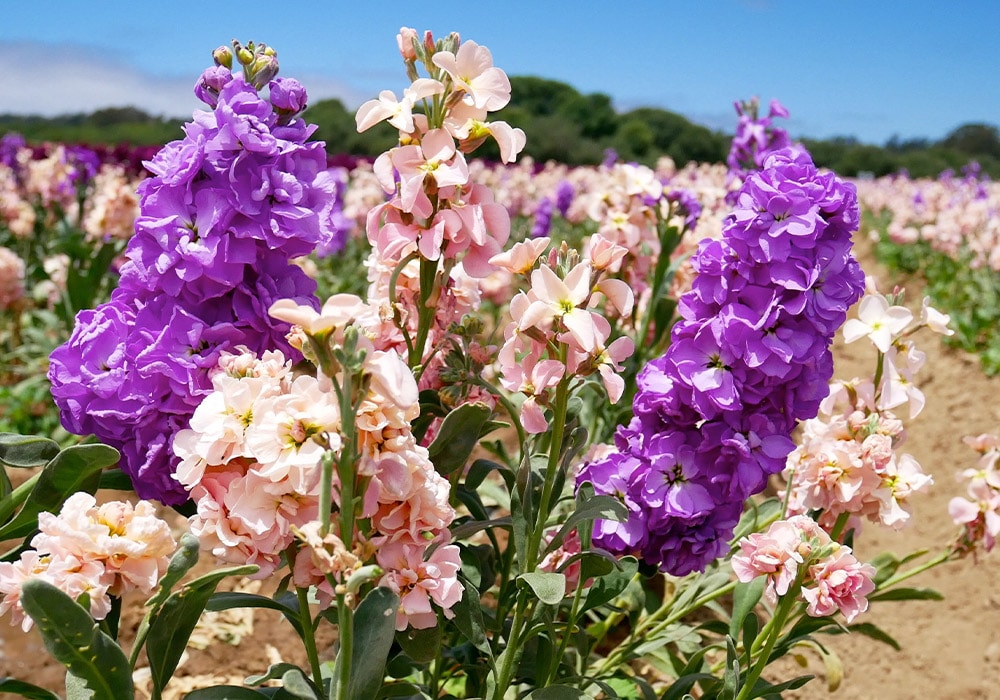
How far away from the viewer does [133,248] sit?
1444 mm

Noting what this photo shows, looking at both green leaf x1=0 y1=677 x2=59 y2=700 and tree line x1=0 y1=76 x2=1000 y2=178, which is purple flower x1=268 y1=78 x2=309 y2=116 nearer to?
green leaf x1=0 y1=677 x2=59 y2=700

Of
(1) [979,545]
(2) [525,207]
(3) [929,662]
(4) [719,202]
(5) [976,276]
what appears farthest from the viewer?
(2) [525,207]

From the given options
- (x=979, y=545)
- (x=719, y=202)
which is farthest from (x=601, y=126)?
(x=979, y=545)

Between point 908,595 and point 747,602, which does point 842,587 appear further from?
point 908,595

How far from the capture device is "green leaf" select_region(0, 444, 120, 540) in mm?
1298

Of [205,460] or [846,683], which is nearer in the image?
[205,460]

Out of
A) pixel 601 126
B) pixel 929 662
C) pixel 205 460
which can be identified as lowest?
pixel 929 662

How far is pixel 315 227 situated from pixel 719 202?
2.91 m

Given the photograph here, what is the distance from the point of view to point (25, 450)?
1.50m

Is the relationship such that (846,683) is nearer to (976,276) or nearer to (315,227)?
(315,227)

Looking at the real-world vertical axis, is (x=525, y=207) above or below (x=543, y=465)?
above

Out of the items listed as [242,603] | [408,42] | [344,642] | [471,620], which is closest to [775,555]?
[471,620]

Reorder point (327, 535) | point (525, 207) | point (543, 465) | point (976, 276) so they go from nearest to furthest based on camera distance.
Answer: point (327, 535) < point (543, 465) < point (976, 276) < point (525, 207)

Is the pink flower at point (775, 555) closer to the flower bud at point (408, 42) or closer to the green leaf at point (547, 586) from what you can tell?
the green leaf at point (547, 586)
